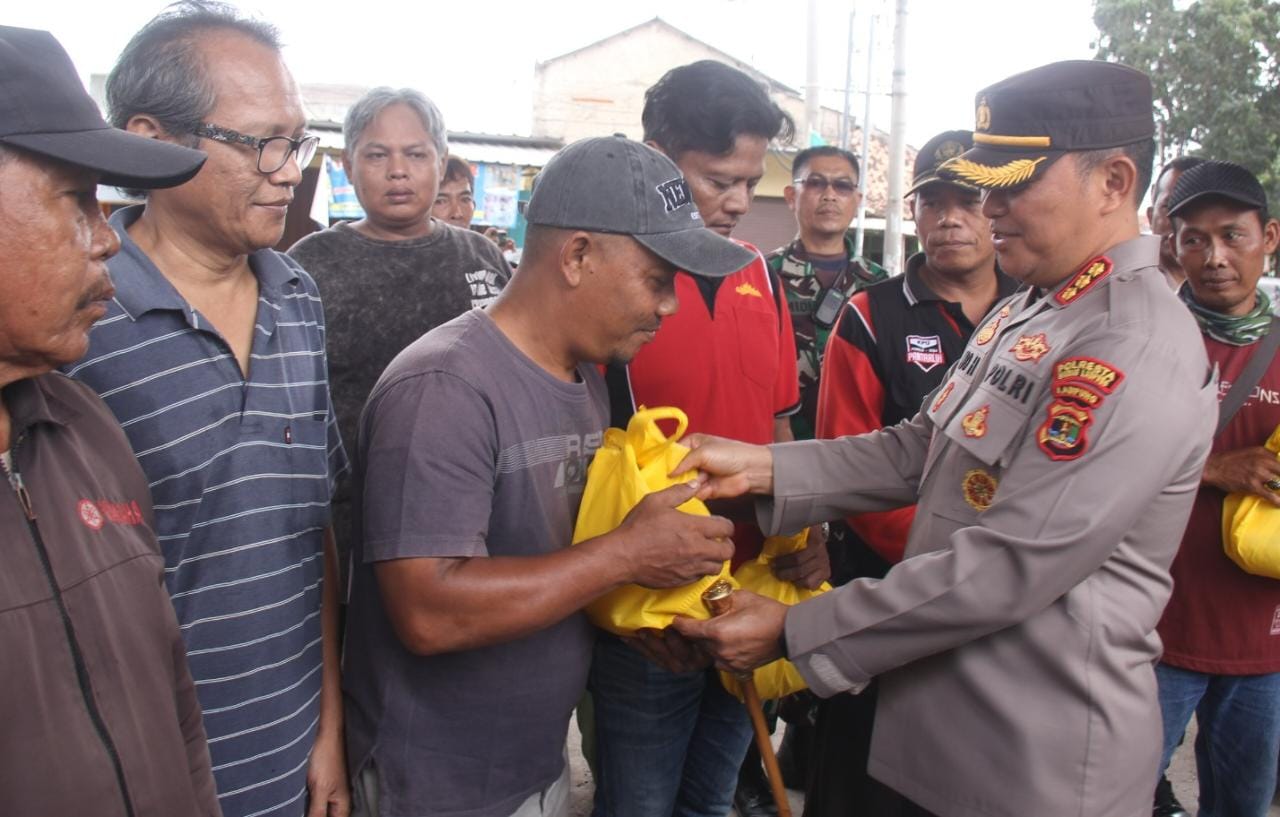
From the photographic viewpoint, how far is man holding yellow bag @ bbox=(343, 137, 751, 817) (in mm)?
1714

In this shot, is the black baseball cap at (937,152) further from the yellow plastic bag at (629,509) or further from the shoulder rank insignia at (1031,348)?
the yellow plastic bag at (629,509)

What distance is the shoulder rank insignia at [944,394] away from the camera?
2.24 meters

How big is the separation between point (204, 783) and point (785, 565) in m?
1.46

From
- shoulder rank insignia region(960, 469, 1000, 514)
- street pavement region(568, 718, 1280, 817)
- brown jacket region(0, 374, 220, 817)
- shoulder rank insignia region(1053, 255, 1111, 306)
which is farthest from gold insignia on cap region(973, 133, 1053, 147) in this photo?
street pavement region(568, 718, 1280, 817)

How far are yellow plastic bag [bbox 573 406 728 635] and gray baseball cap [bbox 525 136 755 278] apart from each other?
0.34 meters

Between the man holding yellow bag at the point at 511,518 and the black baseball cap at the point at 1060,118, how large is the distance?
58 cm

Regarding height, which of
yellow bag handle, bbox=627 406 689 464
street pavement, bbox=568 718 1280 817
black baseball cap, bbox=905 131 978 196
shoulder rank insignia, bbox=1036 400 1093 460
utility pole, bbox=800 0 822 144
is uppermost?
utility pole, bbox=800 0 822 144

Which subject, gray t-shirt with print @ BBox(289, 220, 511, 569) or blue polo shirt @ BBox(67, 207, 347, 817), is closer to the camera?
blue polo shirt @ BBox(67, 207, 347, 817)

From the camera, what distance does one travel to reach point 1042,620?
1.86 meters

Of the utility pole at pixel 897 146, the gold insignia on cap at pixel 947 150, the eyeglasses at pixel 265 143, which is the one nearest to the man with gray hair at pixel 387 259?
the eyeglasses at pixel 265 143

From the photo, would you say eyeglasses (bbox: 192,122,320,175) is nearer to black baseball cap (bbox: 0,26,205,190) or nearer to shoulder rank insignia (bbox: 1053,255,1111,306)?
black baseball cap (bbox: 0,26,205,190)

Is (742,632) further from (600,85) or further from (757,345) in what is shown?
(600,85)

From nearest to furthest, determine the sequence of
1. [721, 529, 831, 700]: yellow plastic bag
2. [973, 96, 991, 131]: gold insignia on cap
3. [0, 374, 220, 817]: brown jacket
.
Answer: [0, 374, 220, 817]: brown jacket, [973, 96, 991, 131]: gold insignia on cap, [721, 529, 831, 700]: yellow plastic bag

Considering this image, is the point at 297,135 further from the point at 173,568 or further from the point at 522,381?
the point at 173,568
